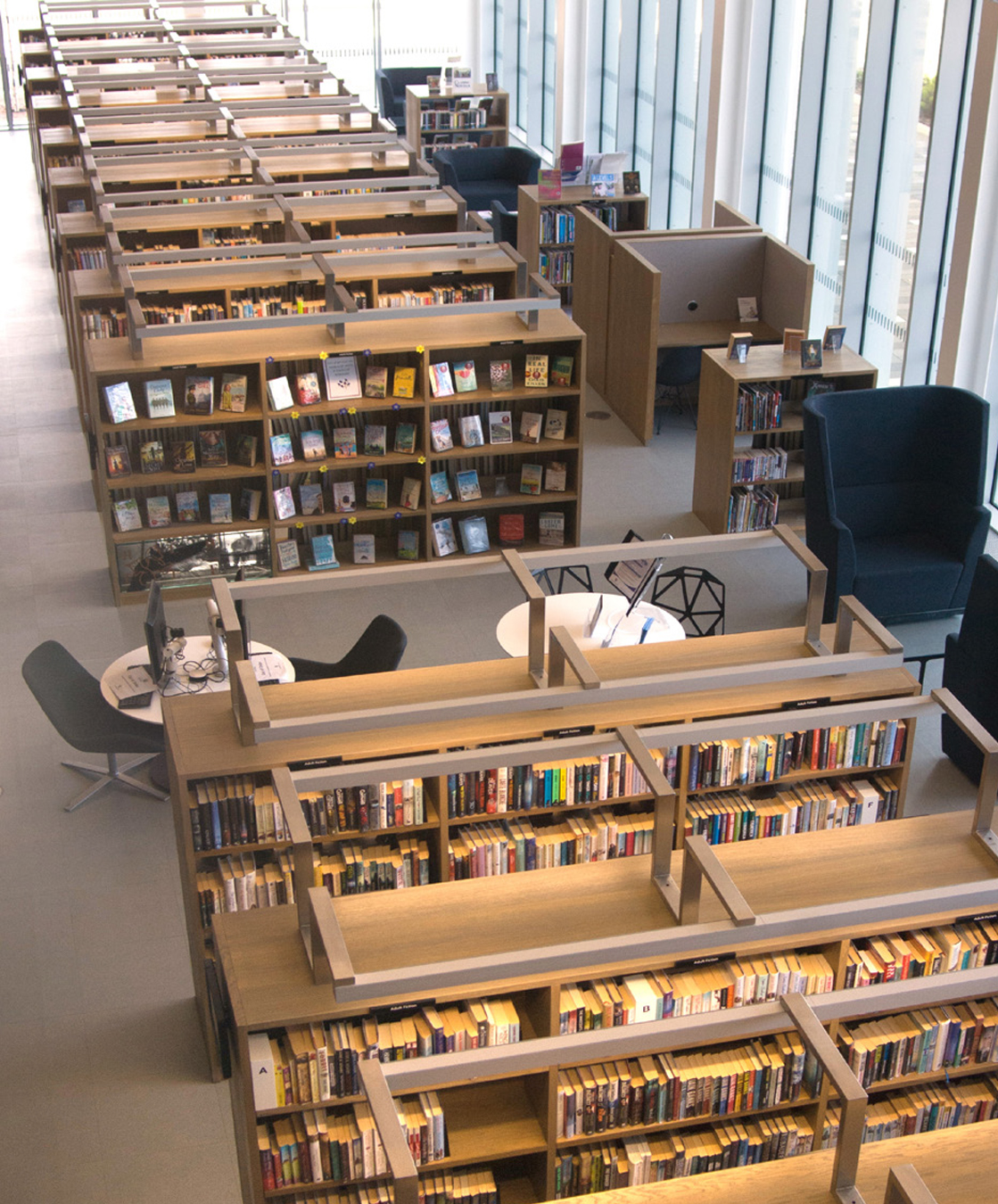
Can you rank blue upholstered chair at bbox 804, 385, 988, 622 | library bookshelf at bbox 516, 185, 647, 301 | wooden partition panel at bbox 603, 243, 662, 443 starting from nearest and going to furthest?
blue upholstered chair at bbox 804, 385, 988, 622
wooden partition panel at bbox 603, 243, 662, 443
library bookshelf at bbox 516, 185, 647, 301

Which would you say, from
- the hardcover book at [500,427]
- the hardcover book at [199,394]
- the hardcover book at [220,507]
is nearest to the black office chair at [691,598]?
the hardcover book at [500,427]

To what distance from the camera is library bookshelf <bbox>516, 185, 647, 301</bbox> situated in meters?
12.5

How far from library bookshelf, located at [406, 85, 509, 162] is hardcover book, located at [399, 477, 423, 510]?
8621 millimetres

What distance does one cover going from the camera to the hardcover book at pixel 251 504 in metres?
8.74

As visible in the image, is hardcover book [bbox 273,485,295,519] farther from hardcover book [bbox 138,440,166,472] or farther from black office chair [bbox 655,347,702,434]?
black office chair [bbox 655,347,702,434]

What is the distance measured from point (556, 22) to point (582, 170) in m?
5.47

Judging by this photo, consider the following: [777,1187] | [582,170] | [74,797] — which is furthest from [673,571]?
[582,170]

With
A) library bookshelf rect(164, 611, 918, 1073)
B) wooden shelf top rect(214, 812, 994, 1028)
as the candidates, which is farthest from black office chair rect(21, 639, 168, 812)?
wooden shelf top rect(214, 812, 994, 1028)

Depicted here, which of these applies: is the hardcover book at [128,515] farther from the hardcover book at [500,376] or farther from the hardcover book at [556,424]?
the hardcover book at [556,424]

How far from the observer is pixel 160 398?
27.4ft

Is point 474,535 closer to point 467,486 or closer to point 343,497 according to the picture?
point 467,486

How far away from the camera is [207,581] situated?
888 centimetres

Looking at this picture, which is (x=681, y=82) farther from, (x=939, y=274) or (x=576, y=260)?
(x=939, y=274)

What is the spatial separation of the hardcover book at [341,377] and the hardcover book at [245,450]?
0.54 metres
